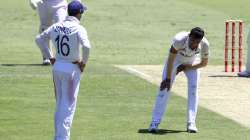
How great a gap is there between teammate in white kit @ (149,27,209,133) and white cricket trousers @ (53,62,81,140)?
2238 millimetres

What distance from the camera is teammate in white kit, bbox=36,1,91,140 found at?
14.3m

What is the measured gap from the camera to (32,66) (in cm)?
2452

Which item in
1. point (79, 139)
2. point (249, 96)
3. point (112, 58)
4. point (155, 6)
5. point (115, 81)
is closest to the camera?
point (79, 139)

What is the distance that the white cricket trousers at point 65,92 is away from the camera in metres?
14.4

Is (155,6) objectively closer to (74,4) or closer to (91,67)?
(91,67)

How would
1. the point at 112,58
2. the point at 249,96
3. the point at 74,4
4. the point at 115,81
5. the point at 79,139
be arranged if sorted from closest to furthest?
1. the point at 74,4
2. the point at 79,139
3. the point at 249,96
4. the point at 115,81
5. the point at 112,58

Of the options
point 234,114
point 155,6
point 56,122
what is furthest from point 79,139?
point 155,6

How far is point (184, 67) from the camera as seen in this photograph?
16.6 m

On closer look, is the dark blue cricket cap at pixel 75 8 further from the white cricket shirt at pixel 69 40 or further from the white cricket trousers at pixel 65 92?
the white cricket trousers at pixel 65 92

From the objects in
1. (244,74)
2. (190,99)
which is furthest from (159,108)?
(244,74)

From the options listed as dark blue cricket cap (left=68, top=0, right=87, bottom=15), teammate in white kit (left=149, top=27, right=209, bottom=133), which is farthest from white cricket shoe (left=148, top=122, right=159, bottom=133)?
dark blue cricket cap (left=68, top=0, right=87, bottom=15)

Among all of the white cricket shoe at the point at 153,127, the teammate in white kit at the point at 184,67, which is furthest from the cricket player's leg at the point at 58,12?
the white cricket shoe at the point at 153,127

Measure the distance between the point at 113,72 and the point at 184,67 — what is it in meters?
7.34

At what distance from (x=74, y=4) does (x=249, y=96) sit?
7.31 metres
